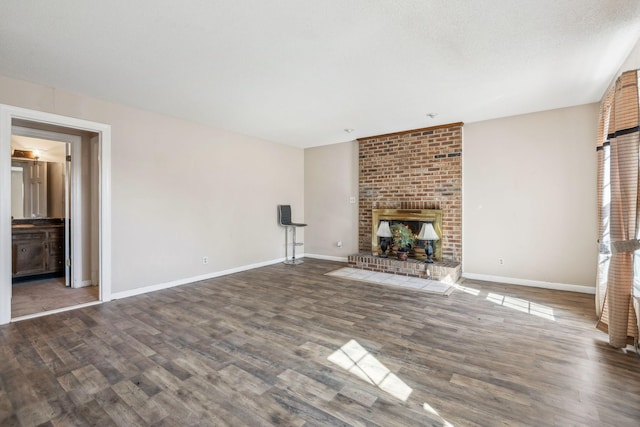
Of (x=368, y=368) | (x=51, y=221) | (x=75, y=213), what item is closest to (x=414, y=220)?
(x=368, y=368)

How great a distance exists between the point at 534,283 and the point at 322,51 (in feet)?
14.4

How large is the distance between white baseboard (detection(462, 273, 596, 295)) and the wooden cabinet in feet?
22.6

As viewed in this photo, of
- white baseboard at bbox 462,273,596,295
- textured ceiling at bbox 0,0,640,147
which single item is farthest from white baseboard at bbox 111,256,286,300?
white baseboard at bbox 462,273,596,295

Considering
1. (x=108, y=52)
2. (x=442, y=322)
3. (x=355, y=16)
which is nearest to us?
(x=355, y=16)

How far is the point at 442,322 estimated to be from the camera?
9.74 feet

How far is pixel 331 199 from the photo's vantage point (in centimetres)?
642

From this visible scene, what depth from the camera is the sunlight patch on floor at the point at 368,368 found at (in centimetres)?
188

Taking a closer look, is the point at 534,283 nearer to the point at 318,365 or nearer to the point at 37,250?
the point at 318,365

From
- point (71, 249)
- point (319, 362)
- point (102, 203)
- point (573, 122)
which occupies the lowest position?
point (319, 362)

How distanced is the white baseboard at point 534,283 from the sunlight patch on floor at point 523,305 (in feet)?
2.60

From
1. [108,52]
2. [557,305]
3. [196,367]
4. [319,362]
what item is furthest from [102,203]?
[557,305]

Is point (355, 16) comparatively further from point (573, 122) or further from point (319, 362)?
point (573, 122)

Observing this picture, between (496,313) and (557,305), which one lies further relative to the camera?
(557,305)

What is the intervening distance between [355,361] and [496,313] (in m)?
1.96
